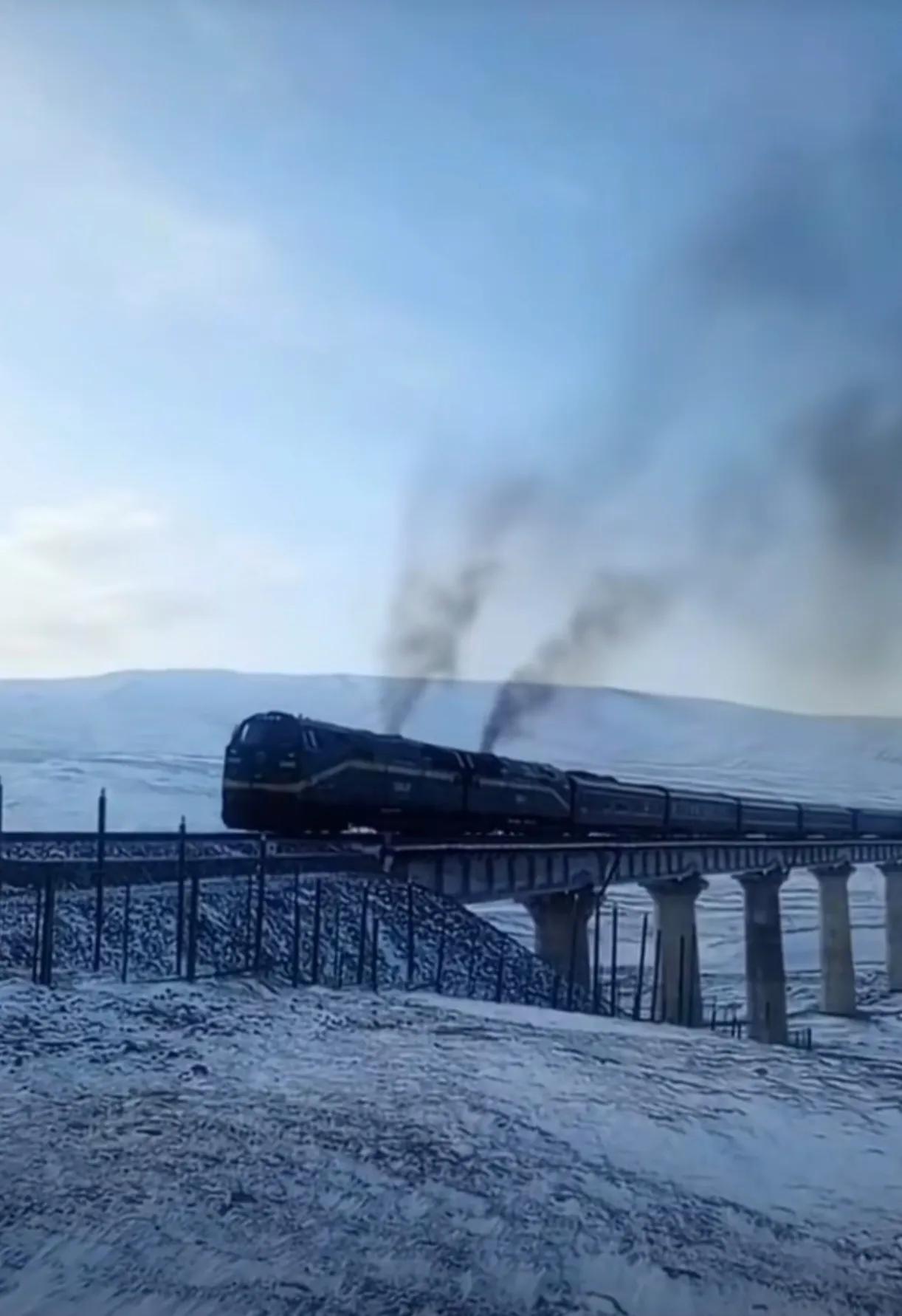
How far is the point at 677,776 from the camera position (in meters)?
91.6

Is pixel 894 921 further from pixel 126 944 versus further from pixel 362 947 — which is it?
pixel 126 944

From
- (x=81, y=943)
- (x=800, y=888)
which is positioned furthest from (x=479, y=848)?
(x=800, y=888)

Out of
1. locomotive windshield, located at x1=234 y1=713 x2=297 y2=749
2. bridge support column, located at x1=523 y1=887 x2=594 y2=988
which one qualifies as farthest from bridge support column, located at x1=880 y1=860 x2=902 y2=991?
locomotive windshield, located at x1=234 y1=713 x2=297 y2=749

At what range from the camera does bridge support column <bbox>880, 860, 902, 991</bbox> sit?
6600 cm

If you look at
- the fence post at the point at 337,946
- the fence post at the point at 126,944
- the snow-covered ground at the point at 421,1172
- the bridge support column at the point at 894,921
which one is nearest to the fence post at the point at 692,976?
the fence post at the point at 337,946

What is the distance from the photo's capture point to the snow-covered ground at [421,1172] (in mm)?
7074

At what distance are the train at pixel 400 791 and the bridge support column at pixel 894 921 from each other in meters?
31.2

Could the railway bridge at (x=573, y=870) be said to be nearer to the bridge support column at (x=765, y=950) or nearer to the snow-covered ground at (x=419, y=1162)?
the bridge support column at (x=765, y=950)

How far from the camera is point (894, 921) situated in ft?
219

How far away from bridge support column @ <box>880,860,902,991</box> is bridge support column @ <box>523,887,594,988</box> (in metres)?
34.6

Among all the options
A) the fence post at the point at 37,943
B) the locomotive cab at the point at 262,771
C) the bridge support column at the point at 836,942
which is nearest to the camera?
the fence post at the point at 37,943

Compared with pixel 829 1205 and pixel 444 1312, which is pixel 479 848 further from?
pixel 444 1312

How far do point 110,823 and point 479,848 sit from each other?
119 feet

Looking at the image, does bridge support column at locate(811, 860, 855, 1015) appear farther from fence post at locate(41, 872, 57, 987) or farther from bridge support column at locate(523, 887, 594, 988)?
fence post at locate(41, 872, 57, 987)
